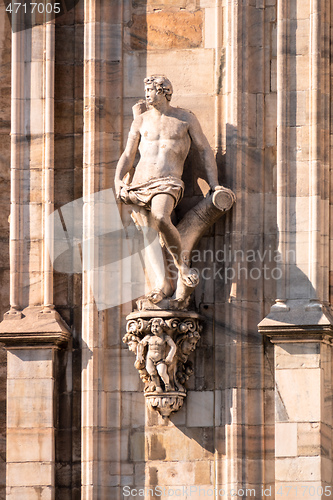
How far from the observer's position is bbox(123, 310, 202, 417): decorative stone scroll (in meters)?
16.2

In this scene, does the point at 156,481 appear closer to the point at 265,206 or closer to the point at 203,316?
the point at 203,316

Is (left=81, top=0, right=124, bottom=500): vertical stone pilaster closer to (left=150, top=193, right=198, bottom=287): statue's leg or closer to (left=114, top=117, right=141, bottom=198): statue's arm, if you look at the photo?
(left=114, top=117, right=141, bottom=198): statue's arm

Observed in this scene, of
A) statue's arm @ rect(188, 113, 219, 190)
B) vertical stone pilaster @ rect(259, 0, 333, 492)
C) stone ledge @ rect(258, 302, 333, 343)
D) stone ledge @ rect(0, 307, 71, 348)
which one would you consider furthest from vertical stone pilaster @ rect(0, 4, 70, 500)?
vertical stone pilaster @ rect(259, 0, 333, 492)

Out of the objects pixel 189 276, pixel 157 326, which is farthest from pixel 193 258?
pixel 157 326

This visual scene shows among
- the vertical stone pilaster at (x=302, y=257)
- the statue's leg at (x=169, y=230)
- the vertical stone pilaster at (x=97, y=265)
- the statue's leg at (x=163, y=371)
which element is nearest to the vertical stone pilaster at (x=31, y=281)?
the vertical stone pilaster at (x=97, y=265)

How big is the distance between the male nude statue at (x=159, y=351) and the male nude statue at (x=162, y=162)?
332mm

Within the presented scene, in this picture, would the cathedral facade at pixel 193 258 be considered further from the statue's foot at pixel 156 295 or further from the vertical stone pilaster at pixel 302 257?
the statue's foot at pixel 156 295

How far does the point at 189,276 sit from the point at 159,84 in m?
2.07

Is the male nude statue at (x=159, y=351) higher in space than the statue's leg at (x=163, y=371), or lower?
higher

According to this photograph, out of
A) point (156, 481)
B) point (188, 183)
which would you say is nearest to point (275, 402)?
point (156, 481)

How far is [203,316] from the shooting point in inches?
648

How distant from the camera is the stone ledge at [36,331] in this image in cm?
Result: 1656

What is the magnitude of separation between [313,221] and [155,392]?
2463mm

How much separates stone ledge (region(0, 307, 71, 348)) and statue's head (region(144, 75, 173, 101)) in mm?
2659
